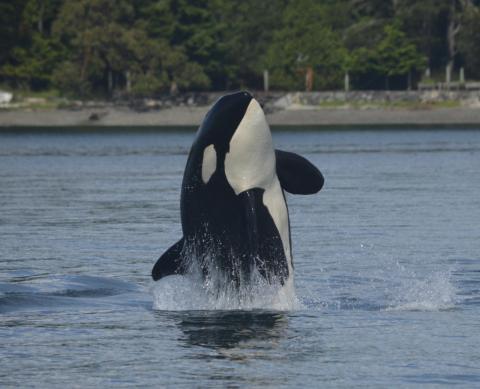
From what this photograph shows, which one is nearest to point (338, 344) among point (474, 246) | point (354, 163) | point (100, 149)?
point (474, 246)

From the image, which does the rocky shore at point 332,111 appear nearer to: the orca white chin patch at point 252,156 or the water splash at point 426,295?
the water splash at point 426,295

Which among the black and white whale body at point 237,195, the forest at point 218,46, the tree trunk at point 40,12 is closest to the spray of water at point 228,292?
the black and white whale body at point 237,195

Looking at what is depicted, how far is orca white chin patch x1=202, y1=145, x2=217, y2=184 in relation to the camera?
1554 cm

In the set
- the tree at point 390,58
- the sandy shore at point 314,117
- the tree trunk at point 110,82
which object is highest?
the tree at point 390,58

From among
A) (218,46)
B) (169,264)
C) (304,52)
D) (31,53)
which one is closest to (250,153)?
(169,264)

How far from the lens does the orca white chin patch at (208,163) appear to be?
51.0 ft

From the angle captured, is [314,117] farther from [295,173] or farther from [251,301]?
[295,173]

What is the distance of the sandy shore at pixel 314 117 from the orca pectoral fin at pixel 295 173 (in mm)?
82373

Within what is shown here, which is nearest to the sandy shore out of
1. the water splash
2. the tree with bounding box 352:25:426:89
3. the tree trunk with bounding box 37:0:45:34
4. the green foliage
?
the tree with bounding box 352:25:426:89

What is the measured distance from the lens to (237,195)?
614 inches

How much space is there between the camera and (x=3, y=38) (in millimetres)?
101125

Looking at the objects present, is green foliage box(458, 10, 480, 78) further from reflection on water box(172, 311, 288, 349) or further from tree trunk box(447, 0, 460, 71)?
reflection on water box(172, 311, 288, 349)

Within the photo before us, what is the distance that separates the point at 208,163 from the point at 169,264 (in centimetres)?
108

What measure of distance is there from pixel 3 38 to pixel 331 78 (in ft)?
70.9
